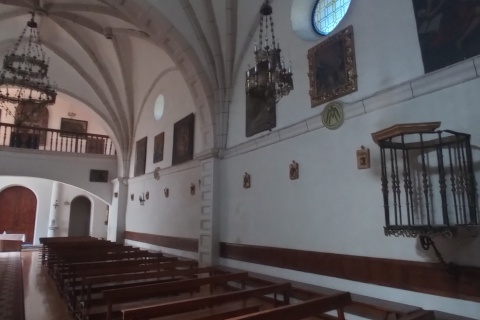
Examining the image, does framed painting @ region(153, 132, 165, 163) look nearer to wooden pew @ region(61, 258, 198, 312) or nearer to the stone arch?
the stone arch

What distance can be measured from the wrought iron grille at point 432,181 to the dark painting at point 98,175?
14.0 meters

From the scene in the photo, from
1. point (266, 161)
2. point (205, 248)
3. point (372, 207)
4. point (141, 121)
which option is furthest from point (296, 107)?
point (141, 121)

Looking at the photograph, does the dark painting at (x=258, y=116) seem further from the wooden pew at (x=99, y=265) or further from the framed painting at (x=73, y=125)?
the framed painting at (x=73, y=125)

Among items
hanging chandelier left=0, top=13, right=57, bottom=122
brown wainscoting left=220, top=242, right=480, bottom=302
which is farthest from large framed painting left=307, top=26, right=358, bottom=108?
hanging chandelier left=0, top=13, right=57, bottom=122

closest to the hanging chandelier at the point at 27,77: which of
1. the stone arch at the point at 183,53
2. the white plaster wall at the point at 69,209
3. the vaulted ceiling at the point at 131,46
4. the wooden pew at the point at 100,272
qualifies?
the vaulted ceiling at the point at 131,46

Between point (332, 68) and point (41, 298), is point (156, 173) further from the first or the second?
point (332, 68)

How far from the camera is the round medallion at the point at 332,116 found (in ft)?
18.4

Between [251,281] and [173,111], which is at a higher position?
[173,111]

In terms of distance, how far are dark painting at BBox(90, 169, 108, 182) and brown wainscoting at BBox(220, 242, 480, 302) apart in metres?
11.1

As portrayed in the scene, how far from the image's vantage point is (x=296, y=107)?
6555 millimetres

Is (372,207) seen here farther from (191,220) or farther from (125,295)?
(191,220)

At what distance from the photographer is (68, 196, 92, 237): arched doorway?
21234 mm

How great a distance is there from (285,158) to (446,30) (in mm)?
3311

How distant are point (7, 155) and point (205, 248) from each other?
10.5 metres
